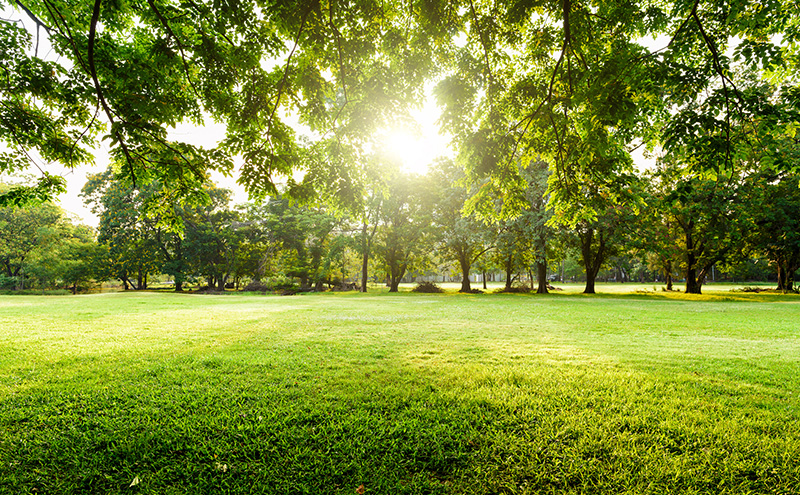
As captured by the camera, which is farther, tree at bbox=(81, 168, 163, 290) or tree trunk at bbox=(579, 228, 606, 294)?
tree at bbox=(81, 168, 163, 290)

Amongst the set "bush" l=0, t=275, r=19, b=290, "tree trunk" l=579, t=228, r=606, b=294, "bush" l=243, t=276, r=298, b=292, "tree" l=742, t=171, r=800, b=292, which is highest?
"tree" l=742, t=171, r=800, b=292

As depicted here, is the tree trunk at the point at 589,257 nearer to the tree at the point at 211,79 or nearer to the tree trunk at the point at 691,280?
the tree trunk at the point at 691,280

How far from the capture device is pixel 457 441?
9.85ft

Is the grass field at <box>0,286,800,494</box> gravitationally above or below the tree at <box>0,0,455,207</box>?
below

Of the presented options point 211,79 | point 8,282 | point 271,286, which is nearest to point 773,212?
point 211,79

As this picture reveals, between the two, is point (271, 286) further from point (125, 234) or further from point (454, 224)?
point (454, 224)

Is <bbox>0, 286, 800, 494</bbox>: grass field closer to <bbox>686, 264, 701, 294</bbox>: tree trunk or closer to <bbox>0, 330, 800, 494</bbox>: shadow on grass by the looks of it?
<bbox>0, 330, 800, 494</bbox>: shadow on grass

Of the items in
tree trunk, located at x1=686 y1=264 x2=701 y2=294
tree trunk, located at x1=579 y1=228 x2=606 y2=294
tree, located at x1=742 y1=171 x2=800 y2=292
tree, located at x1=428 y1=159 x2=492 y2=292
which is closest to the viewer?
tree, located at x1=742 y1=171 x2=800 y2=292

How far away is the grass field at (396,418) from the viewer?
8.48ft

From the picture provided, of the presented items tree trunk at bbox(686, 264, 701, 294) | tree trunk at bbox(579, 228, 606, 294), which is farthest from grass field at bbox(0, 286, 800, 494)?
tree trunk at bbox(686, 264, 701, 294)

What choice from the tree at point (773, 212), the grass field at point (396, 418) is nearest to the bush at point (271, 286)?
the grass field at point (396, 418)

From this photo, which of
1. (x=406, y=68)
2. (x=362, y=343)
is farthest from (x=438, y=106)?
(x=362, y=343)

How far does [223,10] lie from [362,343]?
21.9ft

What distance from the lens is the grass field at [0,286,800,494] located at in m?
2.59
